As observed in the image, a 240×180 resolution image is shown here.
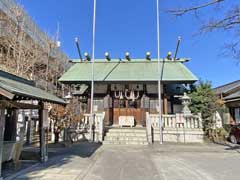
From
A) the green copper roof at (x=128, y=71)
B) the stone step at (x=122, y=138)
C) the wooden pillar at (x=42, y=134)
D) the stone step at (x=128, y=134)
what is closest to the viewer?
the wooden pillar at (x=42, y=134)

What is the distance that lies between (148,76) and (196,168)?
970cm

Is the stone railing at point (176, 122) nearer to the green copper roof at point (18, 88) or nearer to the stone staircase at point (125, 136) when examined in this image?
the stone staircase at point (125, 136)

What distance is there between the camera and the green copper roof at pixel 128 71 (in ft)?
49.3

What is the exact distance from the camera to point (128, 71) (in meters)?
16.5

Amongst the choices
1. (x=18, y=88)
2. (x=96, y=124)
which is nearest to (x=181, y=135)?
(x=96, y=124)

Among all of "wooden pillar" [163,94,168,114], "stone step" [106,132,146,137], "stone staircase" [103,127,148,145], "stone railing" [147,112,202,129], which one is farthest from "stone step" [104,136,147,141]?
"wooden pillar" [163,94,168,114]

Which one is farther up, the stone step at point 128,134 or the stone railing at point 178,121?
the stone railing at point 178,121

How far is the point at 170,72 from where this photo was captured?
15.7m

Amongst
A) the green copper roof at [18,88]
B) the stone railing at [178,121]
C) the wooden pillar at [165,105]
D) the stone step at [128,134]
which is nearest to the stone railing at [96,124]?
the stone step at [128,134]

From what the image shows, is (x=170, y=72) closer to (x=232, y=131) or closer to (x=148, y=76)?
(x=148, y=76)

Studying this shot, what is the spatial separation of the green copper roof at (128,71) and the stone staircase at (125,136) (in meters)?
3.90

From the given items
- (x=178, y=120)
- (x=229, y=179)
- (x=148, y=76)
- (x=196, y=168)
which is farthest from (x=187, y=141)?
(x=229, y=179)

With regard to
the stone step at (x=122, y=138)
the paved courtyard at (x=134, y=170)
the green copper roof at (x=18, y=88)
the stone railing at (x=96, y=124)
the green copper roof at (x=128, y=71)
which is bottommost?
the paved courtyard at (x=134, y=170)

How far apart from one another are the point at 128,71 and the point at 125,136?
5970 mm
